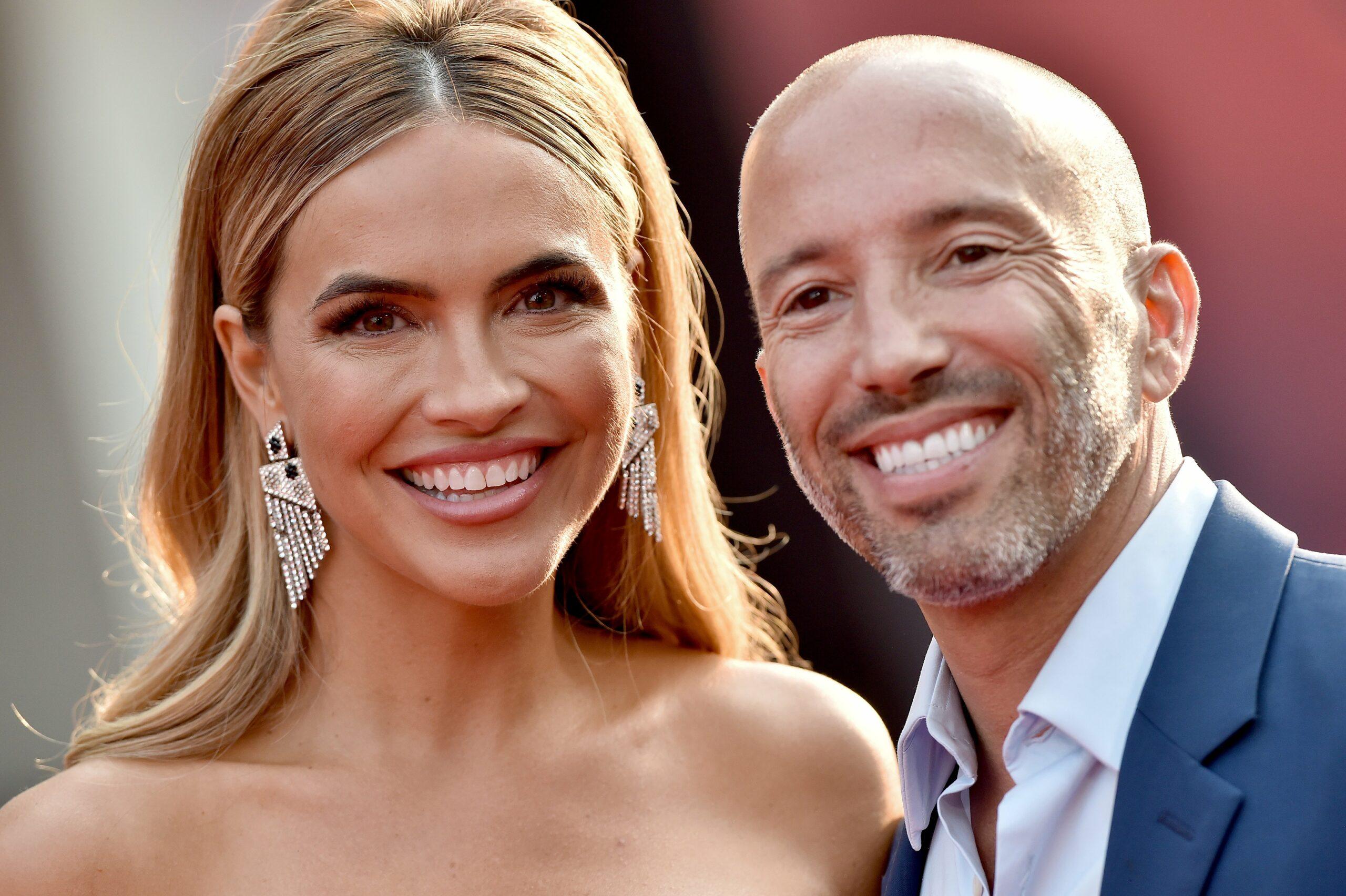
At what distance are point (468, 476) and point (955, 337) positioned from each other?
0.92 meters

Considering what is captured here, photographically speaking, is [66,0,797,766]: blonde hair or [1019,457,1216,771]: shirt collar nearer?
[1019,457,1216,771]: shirt collar

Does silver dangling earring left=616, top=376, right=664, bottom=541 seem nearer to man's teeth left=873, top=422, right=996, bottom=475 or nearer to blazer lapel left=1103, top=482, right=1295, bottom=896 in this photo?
man's teeth left=873, top=422, right=996, bottom=475

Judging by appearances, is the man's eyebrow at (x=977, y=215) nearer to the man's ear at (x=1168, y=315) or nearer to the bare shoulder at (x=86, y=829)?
the man's ear at (x=1168, y=315)

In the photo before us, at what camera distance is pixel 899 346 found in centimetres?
Result: 171

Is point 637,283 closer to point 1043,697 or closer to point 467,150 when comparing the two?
point 467,150

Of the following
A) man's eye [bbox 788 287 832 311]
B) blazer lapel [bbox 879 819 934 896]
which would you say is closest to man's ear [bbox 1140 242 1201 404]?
man's eye [bbox 788 287 832 311]

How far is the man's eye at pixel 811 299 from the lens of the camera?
184 centimetres

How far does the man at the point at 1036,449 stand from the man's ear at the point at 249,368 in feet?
3.34

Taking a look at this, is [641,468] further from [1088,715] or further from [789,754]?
[1088,715]

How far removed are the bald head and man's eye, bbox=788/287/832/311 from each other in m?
0.20

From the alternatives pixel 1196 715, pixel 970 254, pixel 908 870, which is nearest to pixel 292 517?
pixel 908 870

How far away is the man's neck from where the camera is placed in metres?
1.84

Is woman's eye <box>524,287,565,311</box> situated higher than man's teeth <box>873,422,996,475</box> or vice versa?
woman's eye <box>524,287,565,311</box>

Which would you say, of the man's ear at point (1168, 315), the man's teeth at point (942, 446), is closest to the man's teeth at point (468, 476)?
the man's teeth at point (942, 446)
